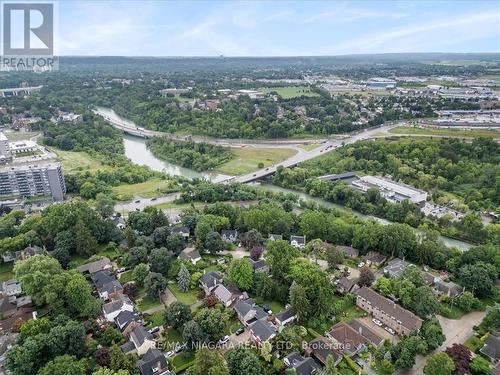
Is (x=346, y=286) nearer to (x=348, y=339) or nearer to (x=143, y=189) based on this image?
(x=348, y=339)

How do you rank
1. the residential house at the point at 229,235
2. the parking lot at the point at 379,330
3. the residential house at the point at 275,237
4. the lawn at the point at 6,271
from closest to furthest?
the parking lot at the point at 379,330 → the lawn at the point at 6,271 → the residential house at the point at 275,237 → the residential house at the point at 229,235

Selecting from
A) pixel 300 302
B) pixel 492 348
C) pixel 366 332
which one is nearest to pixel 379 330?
pixel 366 332

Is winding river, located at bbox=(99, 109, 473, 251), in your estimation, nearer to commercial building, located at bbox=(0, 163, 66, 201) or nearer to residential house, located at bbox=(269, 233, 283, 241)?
residential house, located at bbox=(269, 233, 283, 241)

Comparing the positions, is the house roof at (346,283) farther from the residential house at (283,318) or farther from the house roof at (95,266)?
the house roof at (95,266)

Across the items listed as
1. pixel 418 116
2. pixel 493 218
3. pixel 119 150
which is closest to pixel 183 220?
pixel 493 218

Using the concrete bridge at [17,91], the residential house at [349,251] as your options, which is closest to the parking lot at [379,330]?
the residential house at [349,251]

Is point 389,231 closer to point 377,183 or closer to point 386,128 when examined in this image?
point 377,183

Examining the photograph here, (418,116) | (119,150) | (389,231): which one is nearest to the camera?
(389,231)
